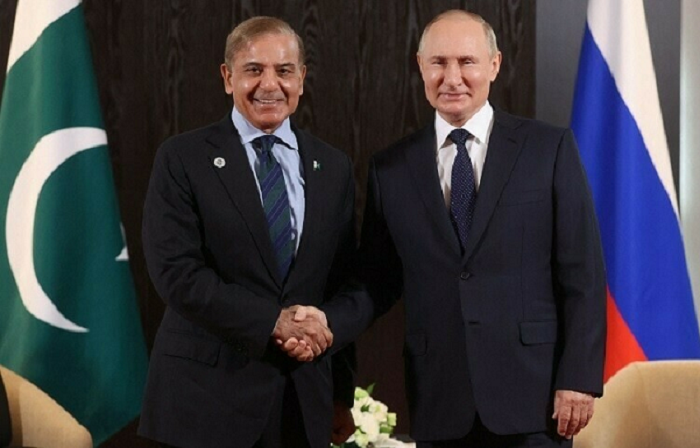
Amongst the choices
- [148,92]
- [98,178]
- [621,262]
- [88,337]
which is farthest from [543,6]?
[88,337]

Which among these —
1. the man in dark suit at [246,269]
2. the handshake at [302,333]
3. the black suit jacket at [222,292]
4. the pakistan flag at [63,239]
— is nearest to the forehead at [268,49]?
the man in dark suit at [246,269]

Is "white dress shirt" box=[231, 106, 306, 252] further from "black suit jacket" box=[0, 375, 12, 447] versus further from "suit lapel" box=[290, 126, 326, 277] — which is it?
"black suit jacket" box=[0, 375, 12, 447]

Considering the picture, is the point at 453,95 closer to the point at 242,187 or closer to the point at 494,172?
the point at 494,172

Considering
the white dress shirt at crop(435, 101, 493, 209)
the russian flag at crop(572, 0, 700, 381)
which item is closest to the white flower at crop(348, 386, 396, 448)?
the white dress shirt at crop(435, 101, 493, 209)

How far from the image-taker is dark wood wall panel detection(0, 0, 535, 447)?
4.46m

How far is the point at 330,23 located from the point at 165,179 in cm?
193

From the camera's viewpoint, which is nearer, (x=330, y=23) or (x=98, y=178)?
(x=98, y=178)

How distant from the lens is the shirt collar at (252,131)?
111 inches

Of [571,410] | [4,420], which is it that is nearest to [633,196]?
[571,410]

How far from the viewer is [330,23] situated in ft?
14.7

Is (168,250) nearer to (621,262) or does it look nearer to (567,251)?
(567,251)

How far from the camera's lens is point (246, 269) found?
8.85ft

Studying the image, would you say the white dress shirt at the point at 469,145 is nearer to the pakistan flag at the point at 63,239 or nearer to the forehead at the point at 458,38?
the forehead at the point at 458,38

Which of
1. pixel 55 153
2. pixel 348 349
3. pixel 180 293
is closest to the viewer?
pixel 180 293
